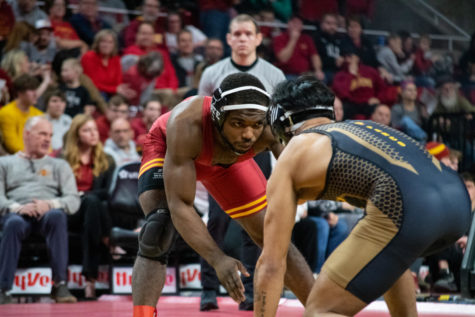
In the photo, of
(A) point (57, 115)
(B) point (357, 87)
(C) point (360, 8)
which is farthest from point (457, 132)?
(A) point (57, 115)

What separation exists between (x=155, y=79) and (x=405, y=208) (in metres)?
6.00

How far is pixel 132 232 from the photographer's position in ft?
20.3

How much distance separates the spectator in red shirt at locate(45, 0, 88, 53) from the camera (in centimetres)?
825

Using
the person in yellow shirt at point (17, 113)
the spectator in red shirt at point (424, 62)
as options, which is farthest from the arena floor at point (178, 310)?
the spectator in red shirt at point (424, 62)

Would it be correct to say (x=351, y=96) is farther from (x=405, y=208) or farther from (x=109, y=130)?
(x=405, y=208)

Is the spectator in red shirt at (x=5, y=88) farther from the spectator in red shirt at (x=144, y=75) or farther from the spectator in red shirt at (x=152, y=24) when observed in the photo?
the spectator in red shirt at (x=152, y=24)

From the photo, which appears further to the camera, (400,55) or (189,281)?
(400,55)

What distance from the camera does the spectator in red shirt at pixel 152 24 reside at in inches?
348

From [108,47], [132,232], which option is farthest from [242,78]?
[108,47]

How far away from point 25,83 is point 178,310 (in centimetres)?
303

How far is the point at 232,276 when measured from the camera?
9.98 feet

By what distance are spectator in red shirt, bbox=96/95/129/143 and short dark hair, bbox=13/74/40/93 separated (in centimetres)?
83

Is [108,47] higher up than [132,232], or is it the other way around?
[108,47]

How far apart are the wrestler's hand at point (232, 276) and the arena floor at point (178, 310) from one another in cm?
165
